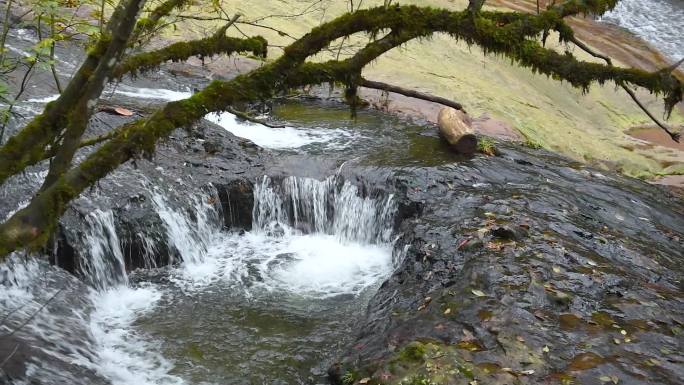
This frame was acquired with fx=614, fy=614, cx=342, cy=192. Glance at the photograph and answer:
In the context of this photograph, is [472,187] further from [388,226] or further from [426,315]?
[426,315]

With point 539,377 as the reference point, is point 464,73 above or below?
above

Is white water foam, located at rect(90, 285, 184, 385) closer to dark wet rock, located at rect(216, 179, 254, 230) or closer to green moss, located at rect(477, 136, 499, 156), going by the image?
dark wet rock, located at rect(216, 179, 254, 230)

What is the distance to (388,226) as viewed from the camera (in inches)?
357

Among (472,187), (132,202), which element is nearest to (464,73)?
(472,187)

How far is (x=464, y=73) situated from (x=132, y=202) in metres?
9.87

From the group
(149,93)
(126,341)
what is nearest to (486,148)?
(149,93)

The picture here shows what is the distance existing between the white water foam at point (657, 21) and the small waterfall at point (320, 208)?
17.6 meters

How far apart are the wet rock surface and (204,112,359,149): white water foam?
1893 millimetres

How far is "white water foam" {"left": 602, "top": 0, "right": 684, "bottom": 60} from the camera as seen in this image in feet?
76.3

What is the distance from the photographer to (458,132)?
10.5 metres

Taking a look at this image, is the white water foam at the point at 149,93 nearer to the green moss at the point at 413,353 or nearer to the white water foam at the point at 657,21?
the green moss at the point at 413,353

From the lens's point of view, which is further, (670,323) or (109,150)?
(670,323)

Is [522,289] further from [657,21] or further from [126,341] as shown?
[657,21]

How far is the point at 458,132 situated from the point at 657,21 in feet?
64.7
